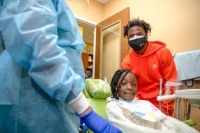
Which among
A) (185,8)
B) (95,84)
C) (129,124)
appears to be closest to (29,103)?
(129,124)

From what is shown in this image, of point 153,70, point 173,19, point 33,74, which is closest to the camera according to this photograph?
point 33,74

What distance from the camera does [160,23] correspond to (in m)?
2.36

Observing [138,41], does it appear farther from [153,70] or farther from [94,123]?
[94,123]

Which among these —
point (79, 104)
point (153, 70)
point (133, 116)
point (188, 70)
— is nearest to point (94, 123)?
point (79, 104)

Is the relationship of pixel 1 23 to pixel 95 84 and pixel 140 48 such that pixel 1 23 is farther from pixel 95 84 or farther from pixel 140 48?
pixel 140 48

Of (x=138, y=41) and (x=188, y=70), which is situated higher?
(x=138, y=41)

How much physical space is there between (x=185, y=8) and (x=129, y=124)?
1825 millimetres

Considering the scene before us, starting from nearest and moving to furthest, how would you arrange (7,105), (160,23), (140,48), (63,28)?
(7,105), (63,28), (140,48), (160,23)

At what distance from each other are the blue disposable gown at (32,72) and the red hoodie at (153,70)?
3.90 feet

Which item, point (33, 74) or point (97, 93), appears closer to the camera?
point (33, 74)

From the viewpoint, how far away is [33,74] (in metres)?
0.48

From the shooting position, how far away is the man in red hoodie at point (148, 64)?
154 centimetres

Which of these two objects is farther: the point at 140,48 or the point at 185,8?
the point at 185,8

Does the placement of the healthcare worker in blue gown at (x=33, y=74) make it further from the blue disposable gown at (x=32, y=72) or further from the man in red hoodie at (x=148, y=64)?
the man in red hoodie at (x=148, y=64)
